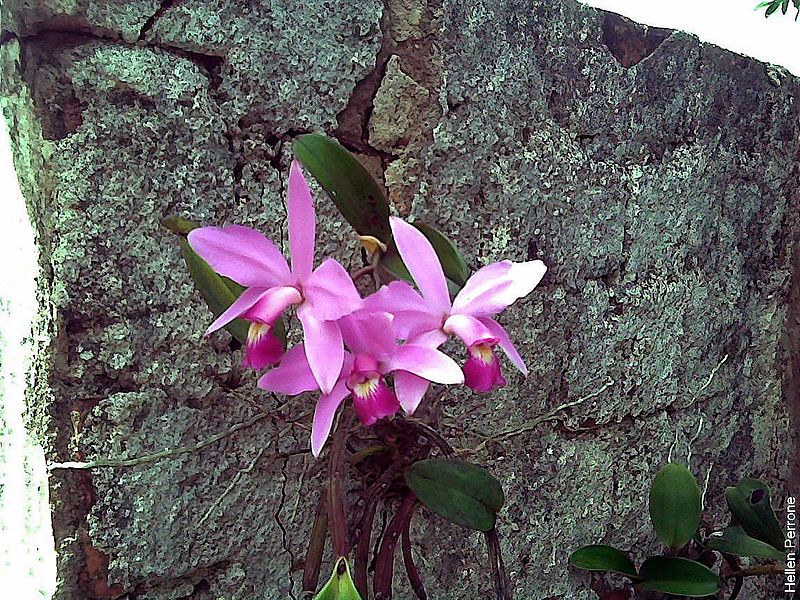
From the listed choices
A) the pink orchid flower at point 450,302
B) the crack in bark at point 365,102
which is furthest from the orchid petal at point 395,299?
the crack in bark at point 365,102

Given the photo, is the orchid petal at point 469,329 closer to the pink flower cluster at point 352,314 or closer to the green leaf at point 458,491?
the pink flower cluster at point 352,314

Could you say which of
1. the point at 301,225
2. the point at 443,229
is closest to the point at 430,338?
the point at 301,225

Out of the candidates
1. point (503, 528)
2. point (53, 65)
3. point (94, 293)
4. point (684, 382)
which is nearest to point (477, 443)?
point (503, 528)

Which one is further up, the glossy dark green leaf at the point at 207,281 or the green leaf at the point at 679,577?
the glossy dark green leaf at the point at 207,281

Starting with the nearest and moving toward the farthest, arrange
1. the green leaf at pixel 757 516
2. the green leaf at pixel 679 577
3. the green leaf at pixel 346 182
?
1. the green leaf at pixel 346 182
2. the green leaf at pixel 679 577
3. the green leaf at pixel 757 516

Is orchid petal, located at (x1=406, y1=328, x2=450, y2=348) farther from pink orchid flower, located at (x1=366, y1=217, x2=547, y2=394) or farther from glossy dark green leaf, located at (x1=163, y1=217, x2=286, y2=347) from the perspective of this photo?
glossy dark green leaf, located at (x1=163, y1=217, x2=286, y2=347)

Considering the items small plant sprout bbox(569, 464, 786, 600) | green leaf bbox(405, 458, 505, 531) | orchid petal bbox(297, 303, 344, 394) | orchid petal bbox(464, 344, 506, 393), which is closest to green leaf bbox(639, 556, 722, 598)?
small plant sprout bbox(569, 464, 786, 600)

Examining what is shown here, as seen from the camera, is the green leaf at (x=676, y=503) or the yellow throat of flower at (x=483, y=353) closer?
the yellow throat of flower at (x=483, y=353)
